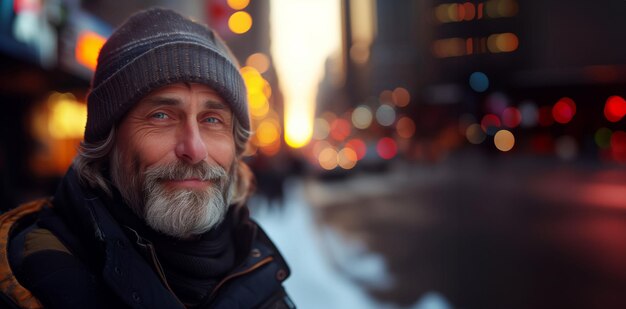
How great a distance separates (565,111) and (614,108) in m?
9.48

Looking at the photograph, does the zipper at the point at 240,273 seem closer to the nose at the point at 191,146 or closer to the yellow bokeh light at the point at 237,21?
the nose at the point at 191,146

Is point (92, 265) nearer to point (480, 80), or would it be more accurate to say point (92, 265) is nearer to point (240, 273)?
point (240, 273)

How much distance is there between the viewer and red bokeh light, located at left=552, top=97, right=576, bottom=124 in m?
58.0

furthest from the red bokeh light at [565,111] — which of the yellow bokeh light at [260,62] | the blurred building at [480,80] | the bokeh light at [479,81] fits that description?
the yellow bokeh light at [260,62]

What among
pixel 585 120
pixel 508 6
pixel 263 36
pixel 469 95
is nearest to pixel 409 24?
pixel 508 6

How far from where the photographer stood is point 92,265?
1716 millimetres

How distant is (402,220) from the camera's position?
13.1 metres

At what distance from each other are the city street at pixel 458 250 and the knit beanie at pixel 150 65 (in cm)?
480

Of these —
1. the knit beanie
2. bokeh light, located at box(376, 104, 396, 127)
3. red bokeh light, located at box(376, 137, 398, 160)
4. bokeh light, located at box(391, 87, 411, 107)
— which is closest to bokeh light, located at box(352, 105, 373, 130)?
bokeh light, located at box(376, 104, 396, 127)

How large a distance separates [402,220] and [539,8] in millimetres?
79698

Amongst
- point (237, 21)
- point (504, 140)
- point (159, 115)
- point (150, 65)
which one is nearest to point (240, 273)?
point (159, 115)

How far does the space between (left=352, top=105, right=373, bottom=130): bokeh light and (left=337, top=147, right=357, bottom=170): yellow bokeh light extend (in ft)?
274

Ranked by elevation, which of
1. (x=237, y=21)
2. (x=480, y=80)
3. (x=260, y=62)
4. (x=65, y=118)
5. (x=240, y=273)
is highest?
(x=260, y=62)

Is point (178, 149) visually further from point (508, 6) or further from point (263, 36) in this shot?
point (508, 6)
